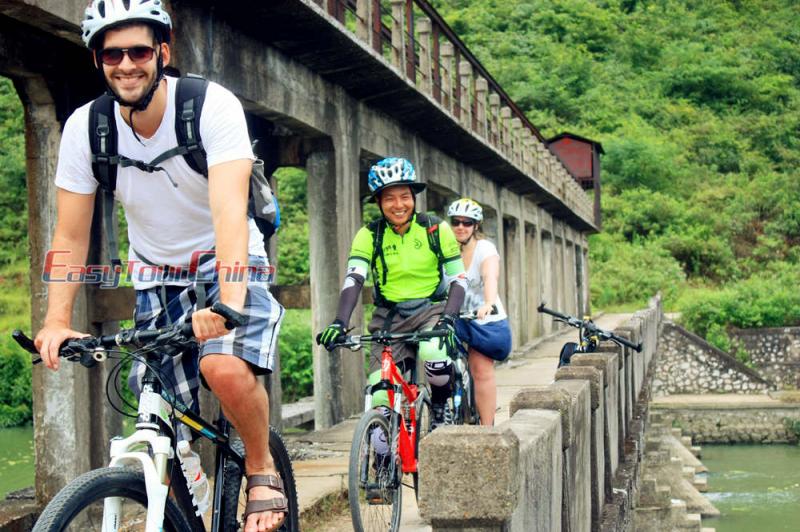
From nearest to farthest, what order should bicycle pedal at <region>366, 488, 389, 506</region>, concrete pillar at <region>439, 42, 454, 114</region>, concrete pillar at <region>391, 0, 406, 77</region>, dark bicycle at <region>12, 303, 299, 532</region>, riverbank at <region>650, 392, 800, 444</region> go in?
dark bicycle at <region>12, 303, 299, 532</region> < bicycle pedal at <region>366, 488, 389, 506</region> < concrete pillar at <region>391, 0, 406, 77</region> < concrete pillar at <region>439, 42, 454, 114</region> < riverbank at <region>650, 392, 800, 444</region>

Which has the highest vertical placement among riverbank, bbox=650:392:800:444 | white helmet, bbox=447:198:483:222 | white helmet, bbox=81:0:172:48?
white helmet, bbox=81:0:172:48

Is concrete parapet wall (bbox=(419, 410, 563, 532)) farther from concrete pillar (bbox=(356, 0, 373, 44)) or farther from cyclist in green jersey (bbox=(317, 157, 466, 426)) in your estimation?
concrete pillar (bbox=(356, 0, 373, 44))

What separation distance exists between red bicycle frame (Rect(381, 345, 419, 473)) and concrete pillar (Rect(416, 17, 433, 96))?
746 cm

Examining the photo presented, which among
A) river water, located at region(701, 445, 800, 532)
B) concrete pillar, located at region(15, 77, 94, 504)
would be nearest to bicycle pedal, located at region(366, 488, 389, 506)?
concrete pillar, located at region(15, 77, 94, 504)

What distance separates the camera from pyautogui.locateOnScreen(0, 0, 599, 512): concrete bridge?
6.60 metres

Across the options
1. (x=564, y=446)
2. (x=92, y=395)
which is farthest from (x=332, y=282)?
(x=564, y=446)

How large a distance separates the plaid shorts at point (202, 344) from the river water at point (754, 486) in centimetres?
1969

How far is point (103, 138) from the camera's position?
123 inches

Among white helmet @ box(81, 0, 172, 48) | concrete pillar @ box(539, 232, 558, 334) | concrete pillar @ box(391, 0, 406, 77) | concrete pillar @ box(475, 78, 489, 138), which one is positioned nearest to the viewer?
white helmet @ box(81, 0, 172, 48)

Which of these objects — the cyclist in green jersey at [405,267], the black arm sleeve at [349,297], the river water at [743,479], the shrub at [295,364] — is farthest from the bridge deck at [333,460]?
the shrub at [295,364]

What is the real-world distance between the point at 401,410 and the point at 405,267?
0.73 meters

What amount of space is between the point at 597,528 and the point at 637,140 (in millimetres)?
51466

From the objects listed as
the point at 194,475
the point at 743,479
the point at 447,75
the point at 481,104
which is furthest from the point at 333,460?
the point at 743,479

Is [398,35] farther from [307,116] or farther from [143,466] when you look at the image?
[143,466]
